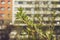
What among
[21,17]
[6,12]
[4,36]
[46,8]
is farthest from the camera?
[6,12]

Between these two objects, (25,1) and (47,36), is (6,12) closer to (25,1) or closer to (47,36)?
(25,1)

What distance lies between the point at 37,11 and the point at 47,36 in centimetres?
20

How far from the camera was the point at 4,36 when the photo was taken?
10.9m

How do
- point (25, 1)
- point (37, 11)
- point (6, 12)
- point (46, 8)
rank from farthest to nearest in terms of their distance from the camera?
1. point (6, 12)
2. point (25, 1)
3. point (46, 8)
4. point (37, 11)

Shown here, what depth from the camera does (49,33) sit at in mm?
1219

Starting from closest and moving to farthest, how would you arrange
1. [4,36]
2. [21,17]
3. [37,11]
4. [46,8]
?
[21,17] < [37,11] < [46,8] < [4,36]

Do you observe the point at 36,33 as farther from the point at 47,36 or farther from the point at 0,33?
the point at 0,33

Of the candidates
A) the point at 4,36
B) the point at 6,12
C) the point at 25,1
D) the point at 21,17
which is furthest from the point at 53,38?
the point at 6,12

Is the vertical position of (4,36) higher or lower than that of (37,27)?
lower

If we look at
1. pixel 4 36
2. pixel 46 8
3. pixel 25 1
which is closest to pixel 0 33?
pixel 4 36

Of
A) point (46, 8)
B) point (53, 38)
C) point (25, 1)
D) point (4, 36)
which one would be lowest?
point (4, 36)

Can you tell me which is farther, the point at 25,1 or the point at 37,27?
the point at 25,1

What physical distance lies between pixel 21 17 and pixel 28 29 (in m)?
0.07

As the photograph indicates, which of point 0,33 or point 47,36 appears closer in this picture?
point 47,36
